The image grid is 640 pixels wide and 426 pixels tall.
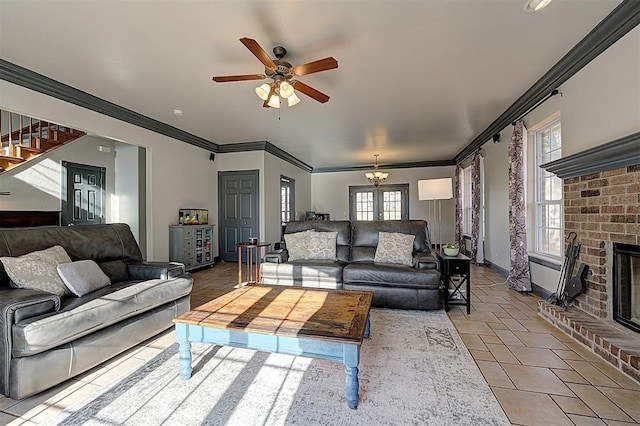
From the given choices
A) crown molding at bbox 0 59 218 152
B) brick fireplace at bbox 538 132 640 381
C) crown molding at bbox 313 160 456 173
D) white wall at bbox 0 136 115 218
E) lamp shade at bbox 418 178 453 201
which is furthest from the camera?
crown molding at bbox 313 160 456 173

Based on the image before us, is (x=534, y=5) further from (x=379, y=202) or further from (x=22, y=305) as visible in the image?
(x=379, y=202)

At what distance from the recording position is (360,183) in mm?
9539

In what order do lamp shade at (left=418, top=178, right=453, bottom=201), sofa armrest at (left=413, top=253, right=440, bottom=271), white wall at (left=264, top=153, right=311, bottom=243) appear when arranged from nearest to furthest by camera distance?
sofa armrest at (left=413, top=253, right=440, bottom=271)
lamp shade at (left=418, top=178, right=453, bottom=201)
white wall at (left=264, top=153, right=311, bottom=243)

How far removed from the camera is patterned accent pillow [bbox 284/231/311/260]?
417 centimetres

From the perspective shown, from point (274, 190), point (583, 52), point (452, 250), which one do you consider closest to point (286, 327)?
point (452, 250)

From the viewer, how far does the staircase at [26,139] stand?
4137 millimetres

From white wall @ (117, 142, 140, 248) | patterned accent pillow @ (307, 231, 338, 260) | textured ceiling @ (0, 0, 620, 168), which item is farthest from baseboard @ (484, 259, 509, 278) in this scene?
white wall @ (117, 142, 140, 248)

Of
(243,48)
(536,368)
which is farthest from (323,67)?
(536,368)

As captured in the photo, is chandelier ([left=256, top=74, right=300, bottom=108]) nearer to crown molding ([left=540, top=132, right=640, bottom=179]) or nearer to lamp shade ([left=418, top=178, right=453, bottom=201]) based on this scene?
lamp shade ([left=418, top=178, right=453, bottom=201])

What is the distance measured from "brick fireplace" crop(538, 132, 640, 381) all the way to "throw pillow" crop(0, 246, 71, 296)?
4.27 metres

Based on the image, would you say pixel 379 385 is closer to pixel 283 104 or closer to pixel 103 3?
pixel 103 3

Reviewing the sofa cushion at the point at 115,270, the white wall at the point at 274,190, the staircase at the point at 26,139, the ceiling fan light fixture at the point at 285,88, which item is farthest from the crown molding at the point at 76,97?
the ceiling fan light fixture at the point at 285,88

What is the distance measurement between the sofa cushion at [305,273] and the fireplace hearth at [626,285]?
2.55 m

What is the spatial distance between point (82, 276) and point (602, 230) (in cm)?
460
